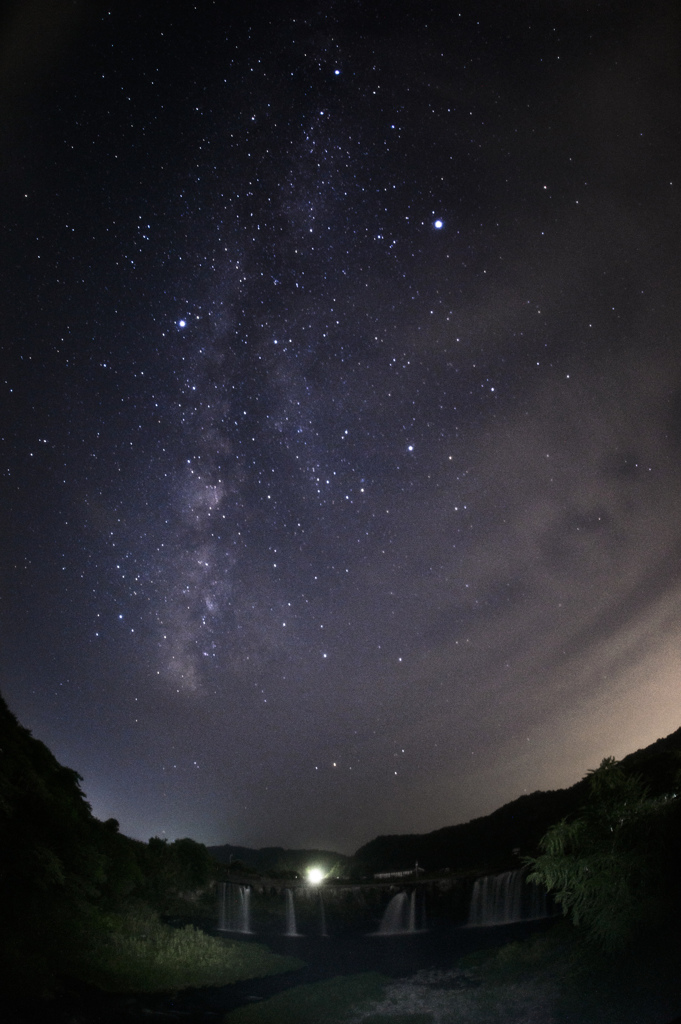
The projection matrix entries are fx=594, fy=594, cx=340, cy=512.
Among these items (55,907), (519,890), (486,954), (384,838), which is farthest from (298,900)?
(384,838)

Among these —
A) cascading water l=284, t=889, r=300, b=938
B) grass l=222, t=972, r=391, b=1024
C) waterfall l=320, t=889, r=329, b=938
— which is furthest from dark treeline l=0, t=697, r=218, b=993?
waterfall l=320, t=889, r=329, b=938

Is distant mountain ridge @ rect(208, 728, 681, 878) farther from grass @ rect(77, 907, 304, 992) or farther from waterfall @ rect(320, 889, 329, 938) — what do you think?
grass @ rect(77, 907, 304, 992)

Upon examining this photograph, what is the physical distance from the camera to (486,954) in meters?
24.3

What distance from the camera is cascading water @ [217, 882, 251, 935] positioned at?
41.9 meters

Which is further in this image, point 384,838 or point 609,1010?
point 384,838

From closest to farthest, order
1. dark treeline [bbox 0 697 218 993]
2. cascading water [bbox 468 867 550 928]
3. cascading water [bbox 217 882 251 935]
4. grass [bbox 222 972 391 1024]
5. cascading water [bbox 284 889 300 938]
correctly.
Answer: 1. dark treeline [bbox 0 697 218 993]
2. grass [bbox 222 972 391 1024]
3. cascading water [bbox 468 867 550 928]
4. cascading water [bbox 217 882 251 935]
5. cascading water [bbox 284 889 300 938]

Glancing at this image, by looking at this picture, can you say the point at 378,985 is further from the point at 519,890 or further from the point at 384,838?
the point at 384,838

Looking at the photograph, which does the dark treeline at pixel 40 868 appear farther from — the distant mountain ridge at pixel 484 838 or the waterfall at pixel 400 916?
the distant mountain ridge at pixel 484 838

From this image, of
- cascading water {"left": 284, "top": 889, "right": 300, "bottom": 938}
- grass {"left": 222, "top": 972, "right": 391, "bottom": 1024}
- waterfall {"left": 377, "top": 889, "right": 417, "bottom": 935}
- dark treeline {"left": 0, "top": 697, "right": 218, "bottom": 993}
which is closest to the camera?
dark treeline {"left": 0, "top": 697, "right": 218, "bottom": 993}

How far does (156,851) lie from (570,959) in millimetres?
29824

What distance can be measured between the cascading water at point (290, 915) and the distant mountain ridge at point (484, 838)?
62.0ft

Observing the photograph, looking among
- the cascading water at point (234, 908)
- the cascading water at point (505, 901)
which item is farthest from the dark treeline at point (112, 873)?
the cascading water at point (234, 908)

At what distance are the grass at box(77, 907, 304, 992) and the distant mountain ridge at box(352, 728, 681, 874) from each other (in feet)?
129

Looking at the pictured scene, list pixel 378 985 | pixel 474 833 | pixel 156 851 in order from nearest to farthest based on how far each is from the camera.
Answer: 1. pixel 378 985
2. pixel 156 851
3. pixel 474 833
